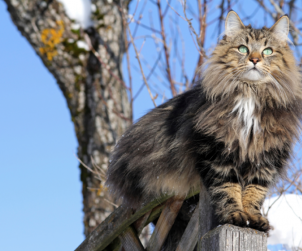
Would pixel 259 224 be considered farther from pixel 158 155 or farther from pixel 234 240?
pixel 158 155

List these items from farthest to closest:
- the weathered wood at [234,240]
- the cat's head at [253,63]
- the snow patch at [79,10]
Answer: the snow patch at [79,10] < the cat's head at [253,63] < the weathered wood at [234,240]

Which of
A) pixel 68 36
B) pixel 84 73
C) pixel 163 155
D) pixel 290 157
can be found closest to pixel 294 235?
pixel 290 157

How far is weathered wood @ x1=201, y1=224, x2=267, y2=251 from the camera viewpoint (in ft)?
5.49

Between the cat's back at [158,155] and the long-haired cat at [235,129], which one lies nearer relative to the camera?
the long-haired cat at [235,129]

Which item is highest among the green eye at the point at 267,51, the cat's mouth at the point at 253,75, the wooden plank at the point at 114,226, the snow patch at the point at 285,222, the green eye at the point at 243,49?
the green eye at the point at 243,49

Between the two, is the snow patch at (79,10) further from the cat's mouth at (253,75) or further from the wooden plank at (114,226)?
the cat's mouth at (253,75)

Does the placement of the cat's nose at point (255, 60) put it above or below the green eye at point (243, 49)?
below

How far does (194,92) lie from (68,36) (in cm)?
262

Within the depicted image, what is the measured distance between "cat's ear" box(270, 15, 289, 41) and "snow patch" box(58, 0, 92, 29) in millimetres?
2856

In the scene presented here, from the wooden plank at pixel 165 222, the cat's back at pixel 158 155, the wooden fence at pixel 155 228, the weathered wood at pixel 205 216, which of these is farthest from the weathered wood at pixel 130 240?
the weathered wood at pixel 205 216

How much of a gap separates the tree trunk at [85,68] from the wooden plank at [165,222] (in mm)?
1926

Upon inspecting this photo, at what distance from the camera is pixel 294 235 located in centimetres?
360

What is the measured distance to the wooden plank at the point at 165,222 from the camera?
272cm

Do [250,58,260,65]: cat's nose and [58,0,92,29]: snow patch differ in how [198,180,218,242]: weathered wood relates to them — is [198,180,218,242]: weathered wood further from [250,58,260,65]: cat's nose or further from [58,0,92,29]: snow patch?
[58,0,92,29]: snow patch
